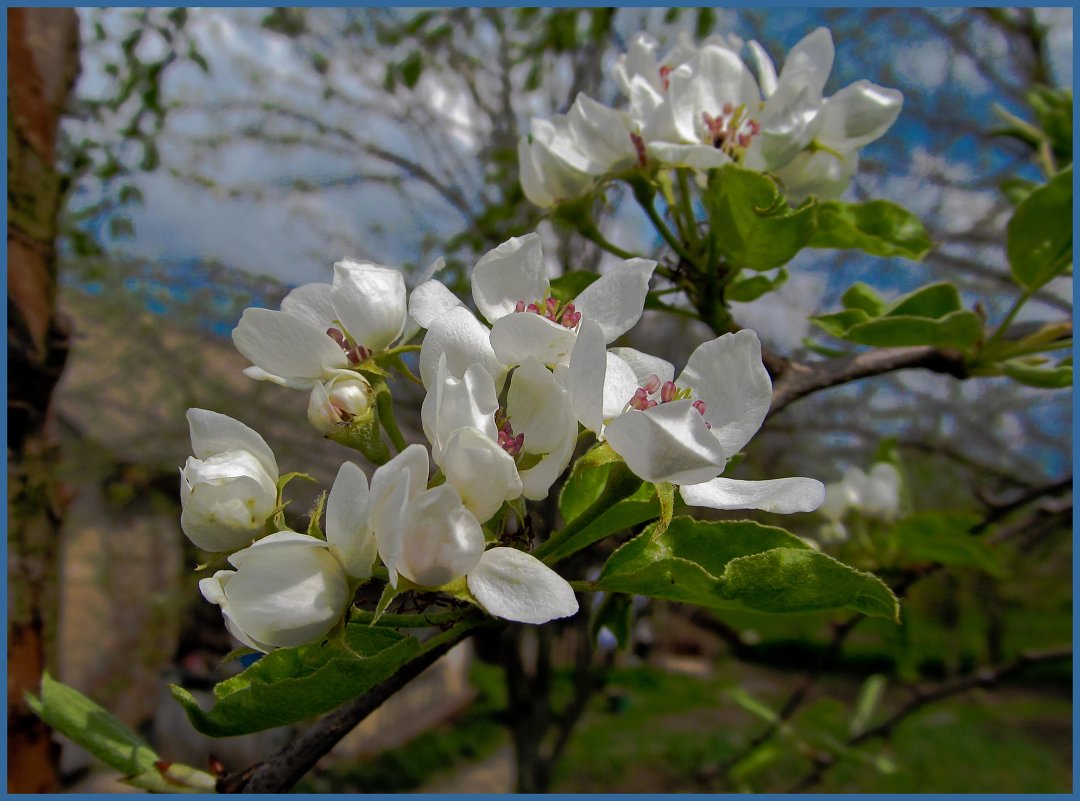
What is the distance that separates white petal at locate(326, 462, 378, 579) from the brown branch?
439 mm

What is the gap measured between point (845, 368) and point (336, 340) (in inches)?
21.1

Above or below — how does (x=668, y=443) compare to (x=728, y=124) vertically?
below

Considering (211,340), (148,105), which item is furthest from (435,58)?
(211,340)

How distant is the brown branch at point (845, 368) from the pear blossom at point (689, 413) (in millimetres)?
243

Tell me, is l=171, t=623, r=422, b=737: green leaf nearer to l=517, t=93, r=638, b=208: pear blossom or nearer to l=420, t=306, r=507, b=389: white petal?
l=420, t=306, r=507, b=389: white petal

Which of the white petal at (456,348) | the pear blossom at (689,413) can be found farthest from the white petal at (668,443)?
the white petal at (456,348)

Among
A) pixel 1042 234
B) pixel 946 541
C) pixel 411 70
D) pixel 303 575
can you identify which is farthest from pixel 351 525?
pixel 411 70

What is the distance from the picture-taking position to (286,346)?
0.54 m

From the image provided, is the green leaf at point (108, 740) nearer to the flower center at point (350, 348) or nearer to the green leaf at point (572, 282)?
the flower center at point (350, 348)

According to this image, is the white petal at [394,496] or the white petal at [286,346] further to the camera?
the white petal at [286,346]

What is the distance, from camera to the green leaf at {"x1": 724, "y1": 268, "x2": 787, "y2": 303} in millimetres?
805

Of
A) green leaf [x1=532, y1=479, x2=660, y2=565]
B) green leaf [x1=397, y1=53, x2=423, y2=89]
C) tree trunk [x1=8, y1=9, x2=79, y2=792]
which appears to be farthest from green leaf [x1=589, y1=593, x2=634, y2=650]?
green leaf [x1=397, y1=53, x2=423, y2=89]

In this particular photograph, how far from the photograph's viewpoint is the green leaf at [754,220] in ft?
2.07

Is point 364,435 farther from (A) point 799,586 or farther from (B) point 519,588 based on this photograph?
(A) point 799,586
